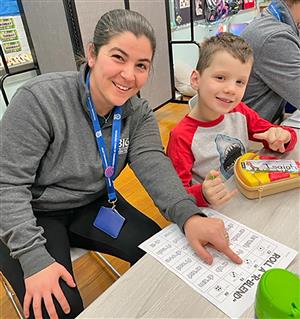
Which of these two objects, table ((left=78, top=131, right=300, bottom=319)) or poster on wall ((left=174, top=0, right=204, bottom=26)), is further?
poster on wall ((left=174, top=0, right=204, bottom=26))

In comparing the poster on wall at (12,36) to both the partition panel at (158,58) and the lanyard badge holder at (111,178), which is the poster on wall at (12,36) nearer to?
the partition panel at (158,58)

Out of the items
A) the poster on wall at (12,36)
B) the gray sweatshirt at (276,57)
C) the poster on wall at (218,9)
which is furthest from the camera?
the poster on wall at (218,9)

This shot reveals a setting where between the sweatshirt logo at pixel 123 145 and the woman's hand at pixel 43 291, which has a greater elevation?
the sweatshirt logo at pixel 123 145

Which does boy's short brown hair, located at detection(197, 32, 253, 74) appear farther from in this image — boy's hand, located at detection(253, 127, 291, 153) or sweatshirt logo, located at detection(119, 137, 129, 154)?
sweatshirt logo, located at detection(119, 137, 129, 154)

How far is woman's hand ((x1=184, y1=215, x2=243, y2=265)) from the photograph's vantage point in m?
0.58

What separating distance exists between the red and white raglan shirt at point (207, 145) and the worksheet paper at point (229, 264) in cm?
33

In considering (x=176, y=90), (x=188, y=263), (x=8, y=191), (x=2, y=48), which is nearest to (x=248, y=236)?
(x=188, y=263)

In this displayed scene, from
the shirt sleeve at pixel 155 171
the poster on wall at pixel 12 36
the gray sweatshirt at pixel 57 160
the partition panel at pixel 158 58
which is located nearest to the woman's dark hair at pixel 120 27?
the gray sweatshirt at pixel 57 160

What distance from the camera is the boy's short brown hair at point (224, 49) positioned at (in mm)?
971

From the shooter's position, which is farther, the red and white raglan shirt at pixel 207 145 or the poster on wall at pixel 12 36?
the poster on wall at pixel 12 36

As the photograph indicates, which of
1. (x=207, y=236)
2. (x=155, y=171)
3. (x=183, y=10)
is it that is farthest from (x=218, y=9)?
(x=207, y=236)

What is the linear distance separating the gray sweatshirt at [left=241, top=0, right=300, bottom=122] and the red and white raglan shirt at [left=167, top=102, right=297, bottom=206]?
29cm

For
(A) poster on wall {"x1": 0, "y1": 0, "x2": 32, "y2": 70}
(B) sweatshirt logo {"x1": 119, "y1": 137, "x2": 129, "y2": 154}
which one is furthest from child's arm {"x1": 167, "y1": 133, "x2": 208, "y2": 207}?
(A) poster on wall {"x1": 0, "y1": 0, "x2": 32, "y2": 70}

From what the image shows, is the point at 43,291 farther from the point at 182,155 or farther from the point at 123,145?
the point at 182,155
